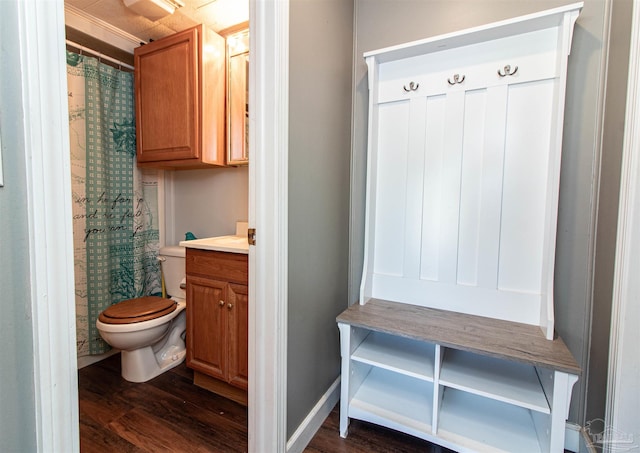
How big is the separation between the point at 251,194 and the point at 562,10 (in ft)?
4.54

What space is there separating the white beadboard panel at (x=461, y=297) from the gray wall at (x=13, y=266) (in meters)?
1.34

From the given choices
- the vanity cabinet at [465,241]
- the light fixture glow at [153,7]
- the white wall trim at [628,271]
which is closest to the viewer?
the white wall trim at [628,271]

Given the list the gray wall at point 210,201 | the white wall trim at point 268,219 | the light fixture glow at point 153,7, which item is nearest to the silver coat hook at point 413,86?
the white wall trim at point 268,219

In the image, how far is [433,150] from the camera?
4.61 feet

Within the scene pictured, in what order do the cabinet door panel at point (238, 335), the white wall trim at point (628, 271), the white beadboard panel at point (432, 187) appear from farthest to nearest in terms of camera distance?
the cabinet door panel at point (238, 335), the white beadboard panel at point (432, 187), the white wall trim at point (628, 271)

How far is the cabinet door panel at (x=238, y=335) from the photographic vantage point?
4.88ft

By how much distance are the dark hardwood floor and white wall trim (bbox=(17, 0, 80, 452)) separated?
3.23ft

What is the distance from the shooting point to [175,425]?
1.43 meters

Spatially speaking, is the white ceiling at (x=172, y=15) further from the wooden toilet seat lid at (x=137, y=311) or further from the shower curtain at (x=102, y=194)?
the wooden toilet seat lid at (x=137, y=311)

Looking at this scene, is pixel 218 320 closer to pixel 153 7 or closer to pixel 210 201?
pixel 210 201

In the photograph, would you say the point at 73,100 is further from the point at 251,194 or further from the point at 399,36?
the point at 399,36

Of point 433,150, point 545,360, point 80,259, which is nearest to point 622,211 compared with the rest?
point 545,360

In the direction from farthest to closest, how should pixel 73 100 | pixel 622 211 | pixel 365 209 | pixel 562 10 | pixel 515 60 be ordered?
pixel 73 100
pixel 365 209
pixel 515 60
pixel 562 10
pixel 622 211

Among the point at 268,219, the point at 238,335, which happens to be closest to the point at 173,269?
the point at 238,335
